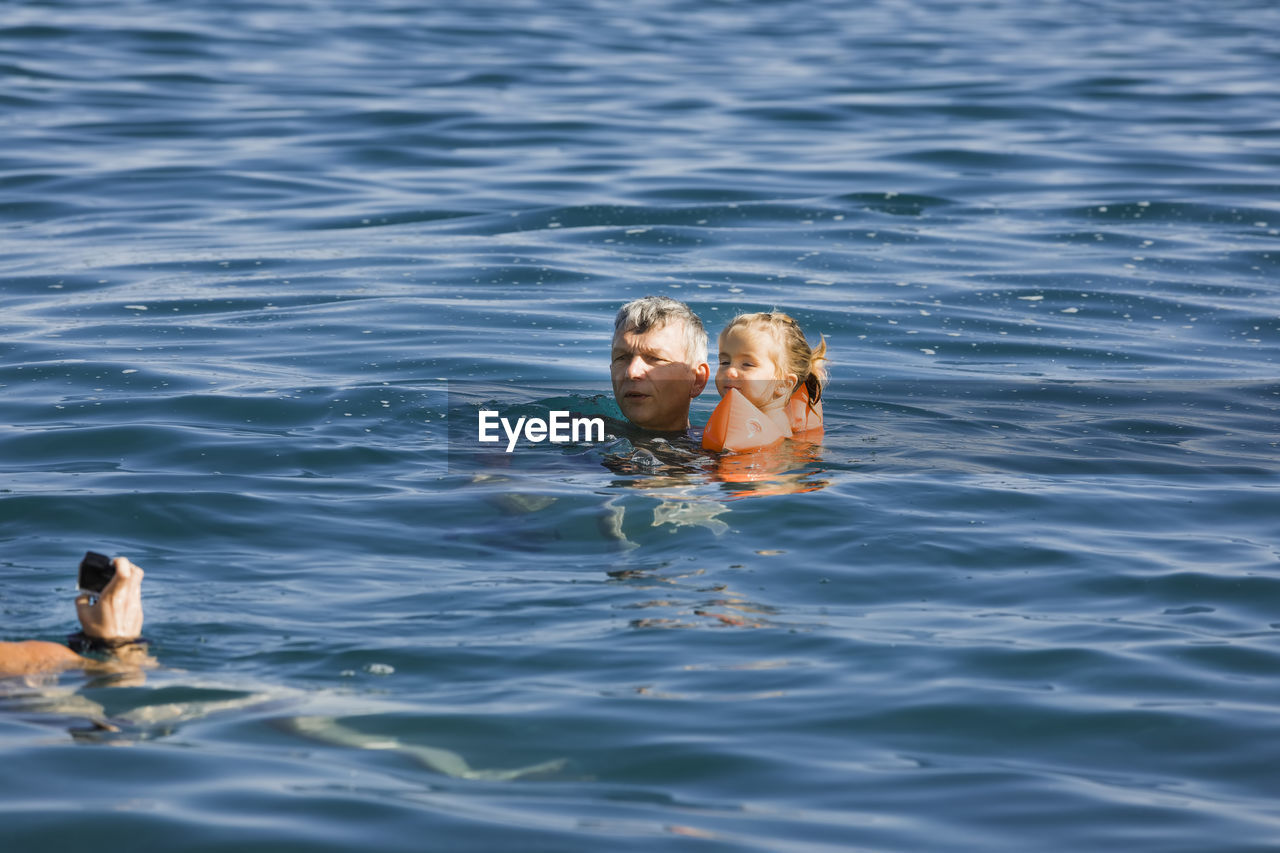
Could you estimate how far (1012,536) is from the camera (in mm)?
6359

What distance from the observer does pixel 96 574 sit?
4.88 m

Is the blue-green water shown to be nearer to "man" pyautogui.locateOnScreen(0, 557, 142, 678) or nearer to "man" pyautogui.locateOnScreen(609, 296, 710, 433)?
"man" pyautogui.locateOnScreen(0, 557, 142, 678)

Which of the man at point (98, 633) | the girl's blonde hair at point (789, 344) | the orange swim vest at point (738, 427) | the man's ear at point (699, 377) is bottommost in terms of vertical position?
the man at point (98, 633)

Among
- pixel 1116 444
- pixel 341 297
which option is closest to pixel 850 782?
pixel 1116 444

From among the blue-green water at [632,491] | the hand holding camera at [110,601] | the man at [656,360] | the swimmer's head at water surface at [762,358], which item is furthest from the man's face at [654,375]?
the hand holding camera at [110,601]

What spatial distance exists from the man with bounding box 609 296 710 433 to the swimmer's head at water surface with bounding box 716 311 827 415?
0.21 metres

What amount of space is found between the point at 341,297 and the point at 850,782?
26.4ft

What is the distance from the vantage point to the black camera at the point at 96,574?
16.0 ft

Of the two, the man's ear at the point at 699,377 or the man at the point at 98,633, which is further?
the man's ear at the point at 699,377

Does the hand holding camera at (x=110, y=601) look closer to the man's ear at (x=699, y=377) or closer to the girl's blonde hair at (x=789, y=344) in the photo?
the girl's blonde hair at (x=789, y=344)

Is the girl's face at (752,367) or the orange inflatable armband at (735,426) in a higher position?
the girl's face at (752,367)

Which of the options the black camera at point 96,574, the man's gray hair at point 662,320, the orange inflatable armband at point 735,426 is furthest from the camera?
the man's gray hair at point 662,320

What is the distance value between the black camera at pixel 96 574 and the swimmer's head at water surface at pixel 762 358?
312cm

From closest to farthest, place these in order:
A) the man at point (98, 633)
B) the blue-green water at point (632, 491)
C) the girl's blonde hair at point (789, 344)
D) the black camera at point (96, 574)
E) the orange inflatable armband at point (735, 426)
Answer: the blue-green water at point (632, 491) → the man at point (98, 633) → the black camera at point (96, 574) → the orange inflatable armband at point (735, 426) → the girl's blonde hair at point (789, 344)
